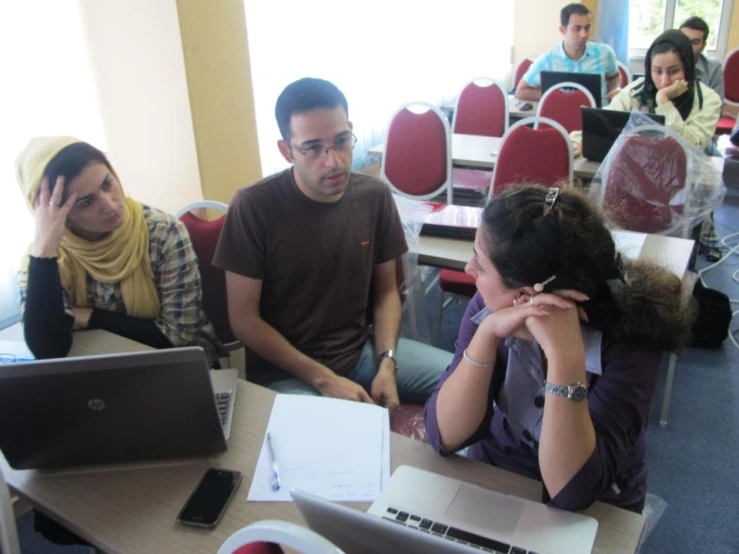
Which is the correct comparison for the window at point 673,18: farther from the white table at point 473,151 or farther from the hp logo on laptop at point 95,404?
the hp logo on laptop at point 95,404

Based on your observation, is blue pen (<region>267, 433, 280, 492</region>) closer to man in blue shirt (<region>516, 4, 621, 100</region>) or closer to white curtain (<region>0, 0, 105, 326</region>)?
white curtain (<region>0, 0, 105, 326</region>)

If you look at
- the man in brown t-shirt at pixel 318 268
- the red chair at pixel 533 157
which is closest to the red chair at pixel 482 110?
the red chair at pixel 533 157

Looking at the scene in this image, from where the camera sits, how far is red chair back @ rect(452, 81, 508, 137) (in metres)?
3.97

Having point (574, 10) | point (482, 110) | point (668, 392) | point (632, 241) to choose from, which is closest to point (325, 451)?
point (632, 241)

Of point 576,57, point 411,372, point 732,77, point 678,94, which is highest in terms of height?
point 576,57

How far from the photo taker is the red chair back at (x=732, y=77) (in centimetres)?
494

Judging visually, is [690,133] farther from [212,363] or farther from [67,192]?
[67,192]

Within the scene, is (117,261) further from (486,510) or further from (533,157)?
(533,157)

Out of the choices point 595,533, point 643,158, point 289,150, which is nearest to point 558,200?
point 595,533

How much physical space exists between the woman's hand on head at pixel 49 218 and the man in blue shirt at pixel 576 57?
377cm

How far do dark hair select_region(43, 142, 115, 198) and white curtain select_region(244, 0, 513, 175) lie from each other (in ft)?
4.22

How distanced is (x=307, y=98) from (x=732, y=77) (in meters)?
4.70

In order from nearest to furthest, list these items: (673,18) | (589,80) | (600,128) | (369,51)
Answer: (600,128) < (369,51) < (589,80) < (673,18)

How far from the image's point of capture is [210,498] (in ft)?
3.45
